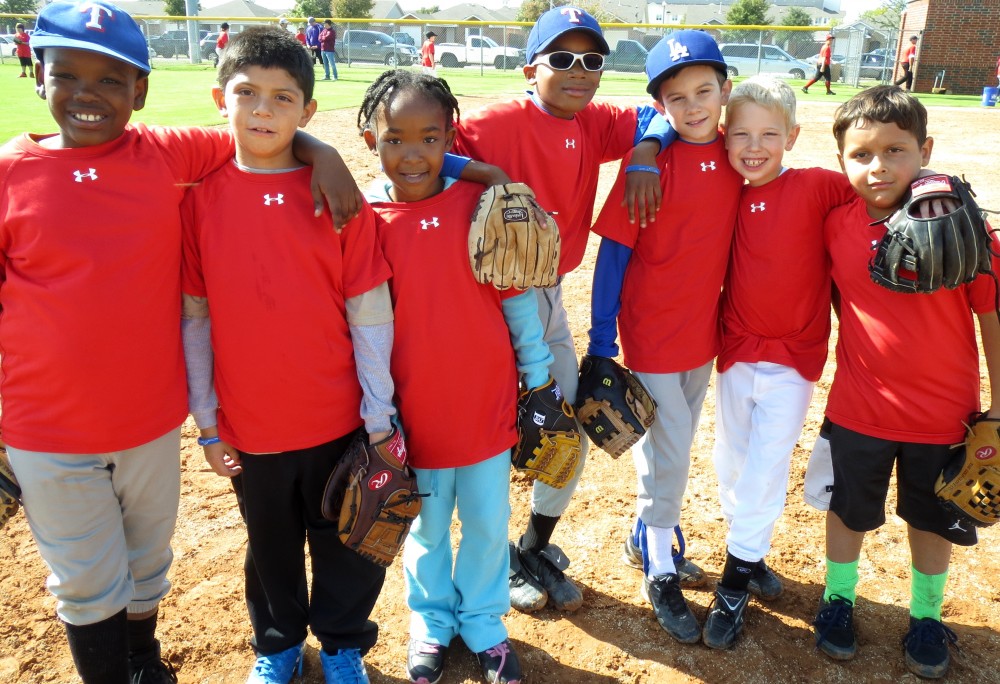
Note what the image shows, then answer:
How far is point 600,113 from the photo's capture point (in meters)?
3.12

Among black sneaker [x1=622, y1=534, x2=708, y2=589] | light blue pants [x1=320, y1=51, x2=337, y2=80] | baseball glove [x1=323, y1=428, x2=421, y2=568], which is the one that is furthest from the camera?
light blue pants [x1=320, y1=51, x2=337, y2=80]

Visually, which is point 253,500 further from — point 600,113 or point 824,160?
point 824,160

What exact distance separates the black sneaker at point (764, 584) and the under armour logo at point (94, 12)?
9.55ft

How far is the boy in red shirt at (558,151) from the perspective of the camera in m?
2.81

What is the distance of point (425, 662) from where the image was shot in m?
2.61

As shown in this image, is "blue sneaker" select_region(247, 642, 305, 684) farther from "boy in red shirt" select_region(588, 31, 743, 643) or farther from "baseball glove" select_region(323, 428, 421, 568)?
"boy in red shirt" select_region(588, 31, 743, 643)

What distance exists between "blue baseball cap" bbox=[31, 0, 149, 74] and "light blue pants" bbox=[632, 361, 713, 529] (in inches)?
81.5

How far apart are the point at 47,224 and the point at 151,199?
278mm

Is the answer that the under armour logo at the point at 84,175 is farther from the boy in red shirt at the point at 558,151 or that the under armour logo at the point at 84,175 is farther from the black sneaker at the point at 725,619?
the black sneaker at the point at 725,619

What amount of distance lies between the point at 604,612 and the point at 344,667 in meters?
1.03

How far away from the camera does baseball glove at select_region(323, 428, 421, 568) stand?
233cm

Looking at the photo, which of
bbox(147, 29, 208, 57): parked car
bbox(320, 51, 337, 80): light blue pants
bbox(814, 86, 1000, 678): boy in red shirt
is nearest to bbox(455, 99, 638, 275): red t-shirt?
bbox(814, 86, 1000, 678): boy in red shirt

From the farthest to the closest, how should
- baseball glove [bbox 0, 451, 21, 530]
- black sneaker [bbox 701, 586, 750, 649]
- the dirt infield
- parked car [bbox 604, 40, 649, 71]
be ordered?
1. parked car [bbox 604, 40, 649, 71]
2. black sneaker [bbox 701, 586, 750, 649]
3. the dirt infield
4. baseball glove [bbox 0, 451, 21, 530]

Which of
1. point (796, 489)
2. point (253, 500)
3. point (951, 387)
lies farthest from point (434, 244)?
point (796, 489)
